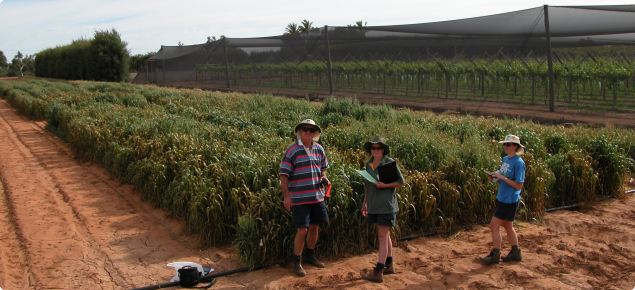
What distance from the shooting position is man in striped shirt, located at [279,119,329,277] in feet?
13.5

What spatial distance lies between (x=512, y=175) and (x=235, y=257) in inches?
112

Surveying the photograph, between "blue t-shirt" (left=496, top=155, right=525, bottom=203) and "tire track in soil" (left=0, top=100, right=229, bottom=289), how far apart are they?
108 inches

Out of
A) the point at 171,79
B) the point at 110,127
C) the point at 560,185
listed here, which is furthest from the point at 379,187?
the point at 171,79

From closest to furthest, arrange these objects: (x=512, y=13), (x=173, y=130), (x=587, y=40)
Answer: (x=173, y=130) < (x=512, y=13) < (x=587, y=40)

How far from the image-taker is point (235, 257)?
4.79 metres

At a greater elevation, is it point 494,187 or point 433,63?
point 433,63

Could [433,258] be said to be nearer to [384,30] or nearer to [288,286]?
[288,286]

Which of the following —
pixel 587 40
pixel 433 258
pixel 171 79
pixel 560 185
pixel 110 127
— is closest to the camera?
pixel 433 258

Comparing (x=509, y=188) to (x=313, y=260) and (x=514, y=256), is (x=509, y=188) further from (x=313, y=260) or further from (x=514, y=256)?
(x=313, y=260)

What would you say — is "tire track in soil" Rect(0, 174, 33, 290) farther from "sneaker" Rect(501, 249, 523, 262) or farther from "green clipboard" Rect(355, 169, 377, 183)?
"sneaker" Rect(501, 249, 523, 262)

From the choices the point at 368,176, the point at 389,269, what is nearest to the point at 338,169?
the point at 368,176

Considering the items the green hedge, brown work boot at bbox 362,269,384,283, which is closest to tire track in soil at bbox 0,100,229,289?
brown work boot at bbox 362,269,384,283

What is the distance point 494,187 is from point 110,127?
7.92 metres

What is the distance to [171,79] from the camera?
34156mm
